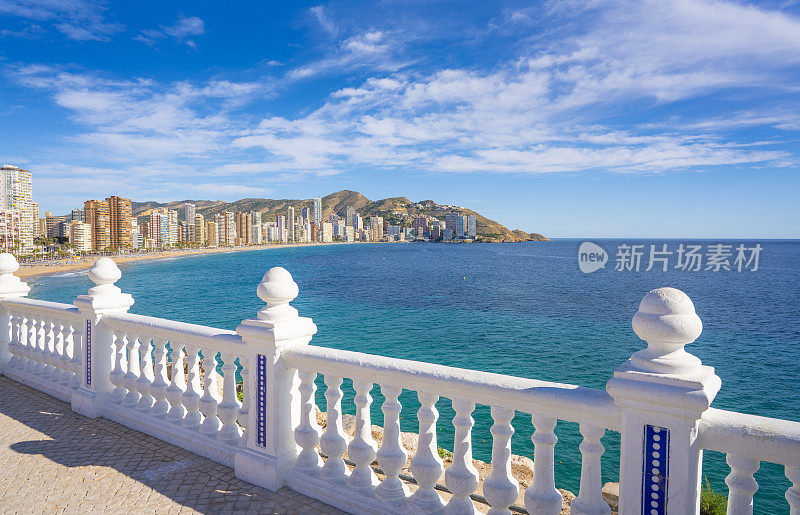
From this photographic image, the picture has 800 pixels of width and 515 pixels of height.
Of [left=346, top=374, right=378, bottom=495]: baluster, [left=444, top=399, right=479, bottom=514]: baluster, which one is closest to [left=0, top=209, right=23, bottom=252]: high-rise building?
[left=346, top=374, right=378, bottom=495]: baluster

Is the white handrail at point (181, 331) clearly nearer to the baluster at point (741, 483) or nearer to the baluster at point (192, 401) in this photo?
the baluster at point (192, 401)

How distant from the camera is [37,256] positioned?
4938 inches

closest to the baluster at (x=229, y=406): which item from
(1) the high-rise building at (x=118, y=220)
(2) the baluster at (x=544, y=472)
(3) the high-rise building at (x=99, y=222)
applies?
(2) the baluster at (x=544, y=472)

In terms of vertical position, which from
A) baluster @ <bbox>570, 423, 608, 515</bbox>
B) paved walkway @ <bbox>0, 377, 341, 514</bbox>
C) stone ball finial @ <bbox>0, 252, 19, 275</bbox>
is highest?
stone ball finial @ <bbox>0, 252, 19, 275</bbox>

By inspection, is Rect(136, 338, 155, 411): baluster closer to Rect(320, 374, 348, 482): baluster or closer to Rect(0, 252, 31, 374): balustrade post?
Rect(320, 374, 348, 482): baluster

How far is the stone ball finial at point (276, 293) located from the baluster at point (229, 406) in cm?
70

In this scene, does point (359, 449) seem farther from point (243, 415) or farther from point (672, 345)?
point (672, 345)

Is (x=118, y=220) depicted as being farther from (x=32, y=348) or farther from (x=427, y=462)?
(x=427, y=462)

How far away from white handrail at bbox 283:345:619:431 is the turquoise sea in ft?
36.3

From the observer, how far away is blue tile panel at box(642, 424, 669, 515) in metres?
2.32

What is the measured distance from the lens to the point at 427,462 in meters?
3.21

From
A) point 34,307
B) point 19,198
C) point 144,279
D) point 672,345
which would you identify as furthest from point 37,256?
point 672,345

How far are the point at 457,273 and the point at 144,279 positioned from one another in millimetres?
53840

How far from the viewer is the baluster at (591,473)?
103 inches
